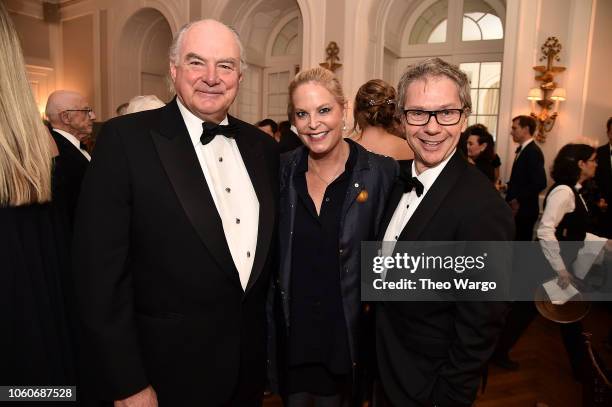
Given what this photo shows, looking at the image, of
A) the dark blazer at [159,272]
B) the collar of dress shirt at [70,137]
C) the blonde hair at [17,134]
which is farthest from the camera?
the collar of dress shirt at [70,137]

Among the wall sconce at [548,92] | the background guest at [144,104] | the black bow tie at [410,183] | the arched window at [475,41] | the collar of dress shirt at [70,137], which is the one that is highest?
the arched window at [475,41]

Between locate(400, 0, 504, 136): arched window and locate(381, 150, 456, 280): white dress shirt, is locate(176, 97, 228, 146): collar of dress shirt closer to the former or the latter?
locate(381, 150, 456, 280): white dress shirt

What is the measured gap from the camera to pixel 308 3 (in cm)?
639

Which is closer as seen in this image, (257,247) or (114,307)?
(114,307)

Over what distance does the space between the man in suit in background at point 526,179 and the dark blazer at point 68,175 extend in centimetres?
423

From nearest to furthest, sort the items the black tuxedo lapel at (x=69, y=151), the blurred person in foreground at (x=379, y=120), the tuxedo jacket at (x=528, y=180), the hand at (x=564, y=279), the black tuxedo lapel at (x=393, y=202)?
the black tuxedo lapel at (x=393, y=202) → the blurred person in foreground at (x=379, y=120) → the black tuxedo lapel at (x=69, y=151) → the hand at (x=564, y=279) → the tuxedo jacket at (x=528, y=180)

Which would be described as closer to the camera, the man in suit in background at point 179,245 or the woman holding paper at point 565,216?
the man in suit in background at point 179,245

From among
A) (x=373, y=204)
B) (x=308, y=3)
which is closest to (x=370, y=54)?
(x=308, y=3)

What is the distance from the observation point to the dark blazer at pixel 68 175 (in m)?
1.38

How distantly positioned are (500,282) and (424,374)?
395mm

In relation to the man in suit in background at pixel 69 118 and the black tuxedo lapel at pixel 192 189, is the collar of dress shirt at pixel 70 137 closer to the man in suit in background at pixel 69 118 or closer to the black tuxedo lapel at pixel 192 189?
the man in suit in background at pixel 69 118

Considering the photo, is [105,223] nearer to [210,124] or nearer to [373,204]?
[210,124]

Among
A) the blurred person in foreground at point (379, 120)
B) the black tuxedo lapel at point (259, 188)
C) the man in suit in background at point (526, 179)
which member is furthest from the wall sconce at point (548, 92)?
the black tuxedo lapel at point (259, 188)

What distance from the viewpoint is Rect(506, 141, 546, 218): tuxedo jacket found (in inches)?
183
